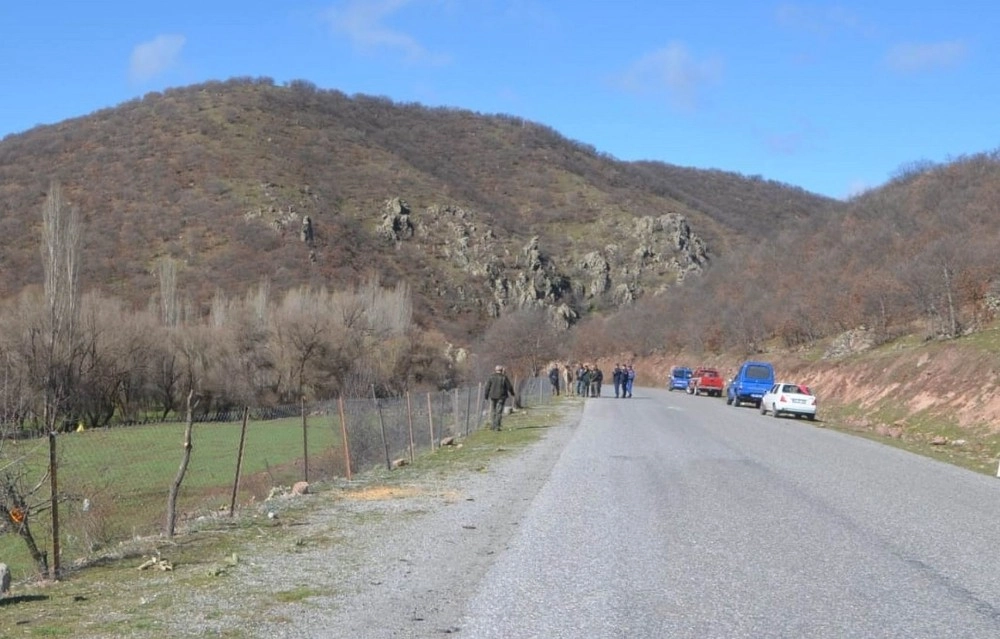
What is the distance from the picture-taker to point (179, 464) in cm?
1914

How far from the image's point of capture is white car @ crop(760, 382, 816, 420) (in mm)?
36906

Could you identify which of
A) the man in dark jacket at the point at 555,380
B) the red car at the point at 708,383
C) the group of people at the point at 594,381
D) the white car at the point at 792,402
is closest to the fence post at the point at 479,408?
the white car at the point at 792,402

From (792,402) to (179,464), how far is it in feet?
82.1

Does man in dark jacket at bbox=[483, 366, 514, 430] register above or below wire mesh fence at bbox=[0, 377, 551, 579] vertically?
above

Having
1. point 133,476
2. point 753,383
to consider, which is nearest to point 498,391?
point 133,476

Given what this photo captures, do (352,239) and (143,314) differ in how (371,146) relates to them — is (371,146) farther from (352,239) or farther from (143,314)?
(143,314)

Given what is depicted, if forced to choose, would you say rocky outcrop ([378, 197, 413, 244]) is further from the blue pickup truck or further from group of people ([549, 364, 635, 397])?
the blue pickup truck

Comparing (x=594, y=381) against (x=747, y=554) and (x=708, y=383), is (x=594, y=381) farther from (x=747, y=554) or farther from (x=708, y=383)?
(x=747, y=554)

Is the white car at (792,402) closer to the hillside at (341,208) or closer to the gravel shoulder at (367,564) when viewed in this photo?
the gravel shoulder at (367,564)

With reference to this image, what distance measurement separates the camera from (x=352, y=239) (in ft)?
315

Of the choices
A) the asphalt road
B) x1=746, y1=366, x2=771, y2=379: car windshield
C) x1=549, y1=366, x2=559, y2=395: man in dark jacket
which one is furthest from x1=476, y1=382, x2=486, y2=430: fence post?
x1=549, y1=366, x2=559, y2=395: man in dark jacket

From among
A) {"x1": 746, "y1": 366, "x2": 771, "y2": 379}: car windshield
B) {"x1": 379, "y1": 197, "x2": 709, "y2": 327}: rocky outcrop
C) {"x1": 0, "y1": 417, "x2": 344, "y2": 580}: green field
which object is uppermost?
{"x1": 379, "y1": 197, "x2": 709, "y2": 327}: rocky outcrop

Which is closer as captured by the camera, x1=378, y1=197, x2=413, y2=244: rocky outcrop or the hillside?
the hillside

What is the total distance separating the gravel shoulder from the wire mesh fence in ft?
6.07
